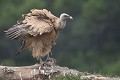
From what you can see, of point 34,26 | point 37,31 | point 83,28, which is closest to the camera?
point 37,31

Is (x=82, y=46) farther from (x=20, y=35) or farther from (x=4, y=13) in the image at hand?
(x=20, y=35)

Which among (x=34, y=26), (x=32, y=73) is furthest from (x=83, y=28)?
(x=32, y=73)

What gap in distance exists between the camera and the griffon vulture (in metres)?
16.3

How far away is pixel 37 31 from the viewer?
53.4ft

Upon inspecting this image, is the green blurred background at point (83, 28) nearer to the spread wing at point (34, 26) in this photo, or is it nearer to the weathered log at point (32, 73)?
the spread wing at point (34, 26)

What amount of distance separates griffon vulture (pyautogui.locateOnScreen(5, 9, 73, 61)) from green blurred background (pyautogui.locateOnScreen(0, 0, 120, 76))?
2008 cm

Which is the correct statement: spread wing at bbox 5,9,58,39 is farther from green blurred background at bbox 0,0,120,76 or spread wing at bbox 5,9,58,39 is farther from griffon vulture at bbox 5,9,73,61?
green blurred background at bbox 0,0,120,76

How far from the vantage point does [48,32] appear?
16.4m

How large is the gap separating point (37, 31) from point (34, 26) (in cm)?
16

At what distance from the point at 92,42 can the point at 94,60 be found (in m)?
3.71

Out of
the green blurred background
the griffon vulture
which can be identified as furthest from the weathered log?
the green blurred background

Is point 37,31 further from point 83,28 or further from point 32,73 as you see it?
point 83,28

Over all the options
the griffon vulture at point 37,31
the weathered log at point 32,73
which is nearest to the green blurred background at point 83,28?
the griffon vulture at point 37,31

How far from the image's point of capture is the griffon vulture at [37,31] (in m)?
16.3
